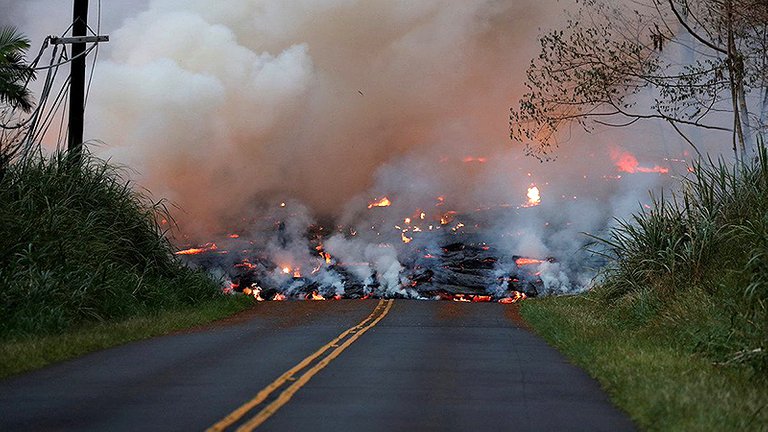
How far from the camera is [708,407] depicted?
35.0ft

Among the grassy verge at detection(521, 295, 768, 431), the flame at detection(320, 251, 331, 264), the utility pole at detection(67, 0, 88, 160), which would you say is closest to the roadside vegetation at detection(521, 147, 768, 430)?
the grassy verge at detection(521, 295, 768, 431)

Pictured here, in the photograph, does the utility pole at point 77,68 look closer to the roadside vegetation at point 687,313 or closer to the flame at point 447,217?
the roadside vegetation at point 687,313

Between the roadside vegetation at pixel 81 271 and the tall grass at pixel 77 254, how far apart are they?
0.02 meters

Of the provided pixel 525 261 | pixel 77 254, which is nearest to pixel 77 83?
pixel 77 254

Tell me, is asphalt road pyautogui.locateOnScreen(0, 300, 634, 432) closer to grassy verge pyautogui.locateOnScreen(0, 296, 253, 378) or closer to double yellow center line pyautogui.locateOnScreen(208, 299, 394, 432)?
double yellow center line pyautogui.locateOnScreen(208, 299, 394, 432)

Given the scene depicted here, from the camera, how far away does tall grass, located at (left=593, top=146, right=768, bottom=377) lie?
14.5 meters

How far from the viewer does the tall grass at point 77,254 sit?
19.4 metres

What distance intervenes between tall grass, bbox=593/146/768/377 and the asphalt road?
207cm

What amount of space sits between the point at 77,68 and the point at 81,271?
8093mm

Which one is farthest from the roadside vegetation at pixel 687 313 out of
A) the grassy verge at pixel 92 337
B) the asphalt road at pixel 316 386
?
the grassy verge at pixel 92 337

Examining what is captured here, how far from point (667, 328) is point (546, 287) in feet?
79.2

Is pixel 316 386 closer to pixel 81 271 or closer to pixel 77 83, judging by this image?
pixel 81 271

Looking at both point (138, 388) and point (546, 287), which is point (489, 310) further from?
point (138, 388)

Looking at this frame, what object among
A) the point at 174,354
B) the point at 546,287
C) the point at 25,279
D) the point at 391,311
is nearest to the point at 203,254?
the point at 546,287
